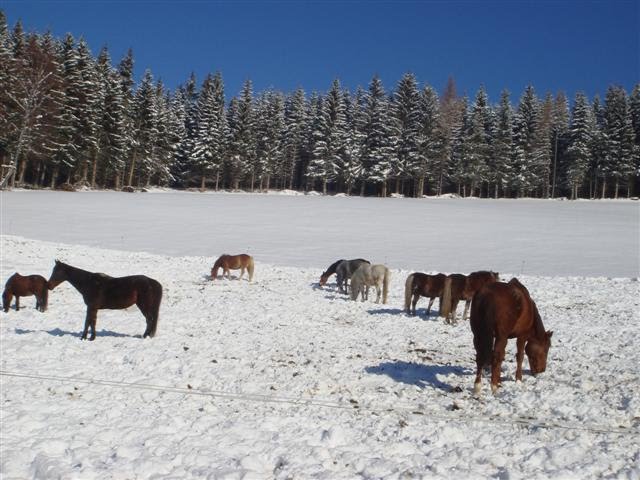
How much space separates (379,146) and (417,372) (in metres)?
70.4

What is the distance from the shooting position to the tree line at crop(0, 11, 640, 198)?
61.0m

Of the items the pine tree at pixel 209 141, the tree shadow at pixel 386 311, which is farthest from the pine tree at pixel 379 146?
the tree shadow at pixel 386 311

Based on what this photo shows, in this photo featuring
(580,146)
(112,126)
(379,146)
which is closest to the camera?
(112,126)

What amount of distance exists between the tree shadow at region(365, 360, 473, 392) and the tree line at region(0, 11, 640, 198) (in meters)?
56.3

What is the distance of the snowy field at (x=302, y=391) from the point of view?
534cm

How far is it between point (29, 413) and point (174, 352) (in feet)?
9.55

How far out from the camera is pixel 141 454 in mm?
5578

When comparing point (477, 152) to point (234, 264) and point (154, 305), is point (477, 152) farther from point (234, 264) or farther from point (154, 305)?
point (154, 305)

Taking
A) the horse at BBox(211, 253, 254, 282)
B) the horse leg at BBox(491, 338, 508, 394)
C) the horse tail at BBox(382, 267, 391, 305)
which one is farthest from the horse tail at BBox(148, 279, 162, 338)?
the horse at BBox(211, 253, 254, 282)

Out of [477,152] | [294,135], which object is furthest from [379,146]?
[294,135]

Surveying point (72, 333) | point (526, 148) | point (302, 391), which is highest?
point (526, 148)

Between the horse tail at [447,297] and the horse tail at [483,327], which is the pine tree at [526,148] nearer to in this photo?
the horse tail at [447,297]

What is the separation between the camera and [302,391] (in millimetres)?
7414

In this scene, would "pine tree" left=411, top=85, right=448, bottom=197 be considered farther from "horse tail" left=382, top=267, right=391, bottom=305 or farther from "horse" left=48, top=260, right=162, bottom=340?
"horse" left=48, top=260, right=162, bottom=340
